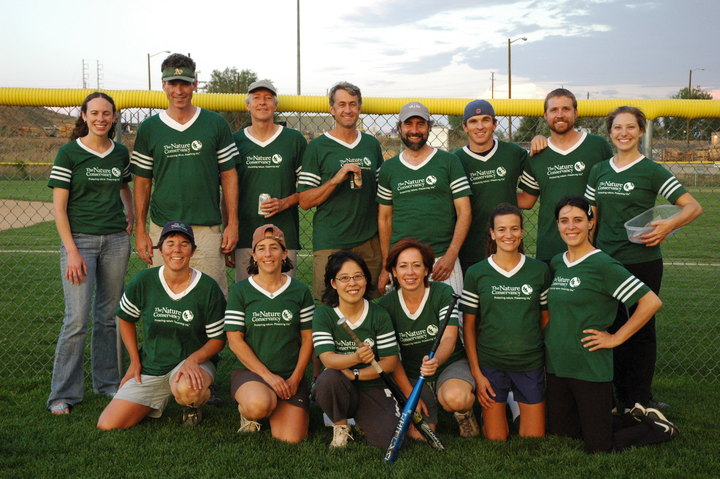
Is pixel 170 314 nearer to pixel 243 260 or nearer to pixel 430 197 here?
pixel 243 260

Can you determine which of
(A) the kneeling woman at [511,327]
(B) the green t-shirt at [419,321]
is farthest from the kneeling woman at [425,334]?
(A) the kneeling woman at [511,327]

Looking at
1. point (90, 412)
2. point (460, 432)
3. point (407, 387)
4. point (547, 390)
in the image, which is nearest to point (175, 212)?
point (90, 412)

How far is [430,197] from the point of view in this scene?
4.38 meters

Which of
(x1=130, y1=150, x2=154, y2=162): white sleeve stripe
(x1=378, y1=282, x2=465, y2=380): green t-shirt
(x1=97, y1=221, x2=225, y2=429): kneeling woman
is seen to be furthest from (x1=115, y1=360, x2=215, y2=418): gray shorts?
(x1=130, y1=150, x2=154, y2=162): white sleeve stripe

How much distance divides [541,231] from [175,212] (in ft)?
8.06

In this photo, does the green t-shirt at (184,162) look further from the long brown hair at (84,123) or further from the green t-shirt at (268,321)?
the green t-shirt at (268,321)

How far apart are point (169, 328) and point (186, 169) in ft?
3.43

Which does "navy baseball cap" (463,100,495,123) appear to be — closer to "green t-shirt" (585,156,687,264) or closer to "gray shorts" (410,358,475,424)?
"green t-shirt" (585,156,687,264)

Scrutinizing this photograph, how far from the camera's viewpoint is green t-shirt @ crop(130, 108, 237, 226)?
4363 mm

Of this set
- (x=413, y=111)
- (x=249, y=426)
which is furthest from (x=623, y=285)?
(x=249, y=426)

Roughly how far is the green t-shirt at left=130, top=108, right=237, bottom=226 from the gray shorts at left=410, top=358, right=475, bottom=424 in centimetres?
178

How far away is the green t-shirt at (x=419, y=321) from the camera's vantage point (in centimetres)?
408

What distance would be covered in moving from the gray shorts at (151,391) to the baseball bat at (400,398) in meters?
1.05

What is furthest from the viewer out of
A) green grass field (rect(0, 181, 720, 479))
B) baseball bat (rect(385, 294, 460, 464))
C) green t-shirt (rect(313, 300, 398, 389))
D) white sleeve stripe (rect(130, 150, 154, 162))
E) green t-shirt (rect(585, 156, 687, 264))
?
white sleeve stripe (rect(130, 150, 154, 162))
